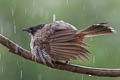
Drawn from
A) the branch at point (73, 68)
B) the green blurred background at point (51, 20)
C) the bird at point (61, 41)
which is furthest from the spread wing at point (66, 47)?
the green blurred background at point (51, 20)

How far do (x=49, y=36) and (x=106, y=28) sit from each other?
0.82 m

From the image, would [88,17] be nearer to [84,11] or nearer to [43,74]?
[84,11]

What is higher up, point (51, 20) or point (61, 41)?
point (61, 41)

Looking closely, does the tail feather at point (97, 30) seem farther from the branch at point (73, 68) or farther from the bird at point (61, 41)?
the branch at point (73, 68)

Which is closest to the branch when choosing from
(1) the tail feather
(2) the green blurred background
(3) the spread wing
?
(3) the spread wing

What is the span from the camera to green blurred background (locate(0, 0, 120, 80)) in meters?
6.16

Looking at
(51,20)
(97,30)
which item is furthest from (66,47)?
(51,20)

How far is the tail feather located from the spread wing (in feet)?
0.24

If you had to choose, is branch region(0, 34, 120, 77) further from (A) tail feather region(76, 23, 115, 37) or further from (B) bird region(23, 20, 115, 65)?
(A) tail feather region(76, 23, 115, 37)

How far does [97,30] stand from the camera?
283cm

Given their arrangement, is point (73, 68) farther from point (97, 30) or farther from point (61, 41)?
point (61, 41)

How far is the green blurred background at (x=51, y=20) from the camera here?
6.16 meters

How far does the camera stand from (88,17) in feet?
21.4

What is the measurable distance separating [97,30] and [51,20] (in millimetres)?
3533
